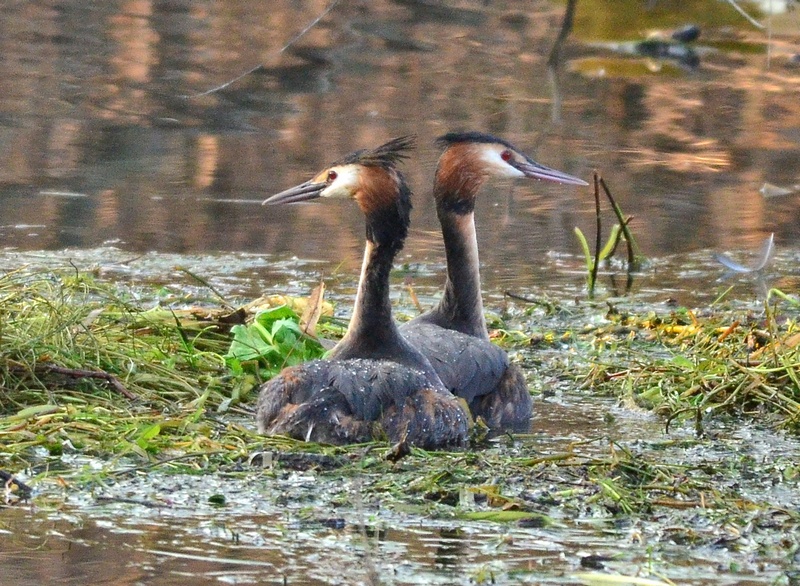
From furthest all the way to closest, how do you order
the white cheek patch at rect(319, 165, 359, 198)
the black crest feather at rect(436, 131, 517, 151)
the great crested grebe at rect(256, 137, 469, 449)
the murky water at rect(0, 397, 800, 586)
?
the black crest feather at rect(436, 131, 517, 151) < the white cheek patch at rect(319, 165, 359, 198) < the great crested grebe at rect(256, 137, 469, 449) < the murky water at rect(0, 397, 800, 586)

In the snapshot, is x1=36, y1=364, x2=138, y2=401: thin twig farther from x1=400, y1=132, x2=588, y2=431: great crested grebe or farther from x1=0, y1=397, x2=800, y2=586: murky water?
x1=400, y1=132, x2=588, y2=431: great crested grebe

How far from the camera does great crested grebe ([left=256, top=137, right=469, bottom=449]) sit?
6297mm

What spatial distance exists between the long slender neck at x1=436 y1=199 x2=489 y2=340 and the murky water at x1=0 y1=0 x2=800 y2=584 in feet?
2.11

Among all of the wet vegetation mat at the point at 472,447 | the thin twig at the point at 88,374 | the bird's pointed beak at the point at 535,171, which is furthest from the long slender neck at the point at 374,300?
the bird's pointed beak at the point at 535,171

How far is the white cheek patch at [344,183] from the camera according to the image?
707cm

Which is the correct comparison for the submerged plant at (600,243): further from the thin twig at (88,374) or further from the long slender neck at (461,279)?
the thin twig at (88,374)

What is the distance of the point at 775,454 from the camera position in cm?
657

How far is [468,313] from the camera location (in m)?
7.96

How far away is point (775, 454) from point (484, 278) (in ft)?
12.6

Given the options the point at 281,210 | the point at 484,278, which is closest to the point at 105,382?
the point at 484,278

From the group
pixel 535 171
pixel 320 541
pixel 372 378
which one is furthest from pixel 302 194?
pixel 320 541

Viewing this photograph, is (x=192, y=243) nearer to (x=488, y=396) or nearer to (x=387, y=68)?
(x=488, y=396)

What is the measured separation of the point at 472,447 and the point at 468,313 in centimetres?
140

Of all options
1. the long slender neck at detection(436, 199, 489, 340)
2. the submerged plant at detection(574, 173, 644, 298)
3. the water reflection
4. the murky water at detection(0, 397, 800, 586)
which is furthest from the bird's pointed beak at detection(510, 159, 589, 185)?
the murky water at detection(0, 397, 800, 586)
